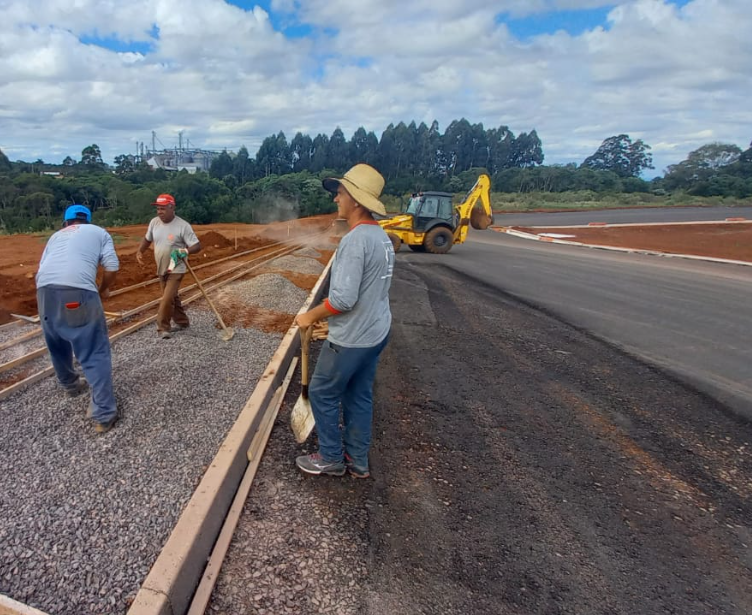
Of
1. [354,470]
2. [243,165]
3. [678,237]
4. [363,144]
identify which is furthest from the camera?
[363,144]

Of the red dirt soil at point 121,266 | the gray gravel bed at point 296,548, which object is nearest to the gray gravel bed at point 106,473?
the gray gravel bed at point 296,548

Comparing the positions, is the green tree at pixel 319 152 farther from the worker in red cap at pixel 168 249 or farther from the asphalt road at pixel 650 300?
the worker in red cap at pixel 168 249

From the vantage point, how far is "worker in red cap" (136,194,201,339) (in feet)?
18.9

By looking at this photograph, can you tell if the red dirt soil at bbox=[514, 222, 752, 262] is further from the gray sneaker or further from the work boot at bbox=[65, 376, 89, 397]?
the work boot at bbox=[65, 376, 89, 397]

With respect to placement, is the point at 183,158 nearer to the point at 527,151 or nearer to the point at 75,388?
the point at 527,151

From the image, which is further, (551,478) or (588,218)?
(588,218)

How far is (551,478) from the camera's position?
361 centimetres

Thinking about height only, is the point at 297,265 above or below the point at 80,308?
below

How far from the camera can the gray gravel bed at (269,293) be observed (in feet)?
26.3

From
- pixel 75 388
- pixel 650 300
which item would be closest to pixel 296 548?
pixel 75 388

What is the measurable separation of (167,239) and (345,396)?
12.0 ft

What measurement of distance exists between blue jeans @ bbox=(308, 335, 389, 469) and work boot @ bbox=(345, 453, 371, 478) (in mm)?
22

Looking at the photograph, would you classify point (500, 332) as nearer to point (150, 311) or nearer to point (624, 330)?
point (624, 330)

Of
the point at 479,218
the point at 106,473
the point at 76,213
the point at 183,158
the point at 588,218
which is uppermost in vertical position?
the point at 183,158
